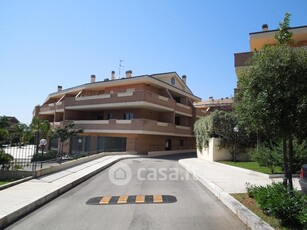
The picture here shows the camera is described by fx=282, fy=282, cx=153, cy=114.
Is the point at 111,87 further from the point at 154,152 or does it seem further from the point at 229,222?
the point at 229,222

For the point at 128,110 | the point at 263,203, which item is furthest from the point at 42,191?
the point at 128,110

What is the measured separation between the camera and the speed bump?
8.52 m

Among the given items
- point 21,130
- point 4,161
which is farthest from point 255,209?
point 21,130

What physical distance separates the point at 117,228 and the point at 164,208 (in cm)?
198

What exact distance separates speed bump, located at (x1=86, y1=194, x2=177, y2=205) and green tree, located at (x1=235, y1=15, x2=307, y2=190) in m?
3.65

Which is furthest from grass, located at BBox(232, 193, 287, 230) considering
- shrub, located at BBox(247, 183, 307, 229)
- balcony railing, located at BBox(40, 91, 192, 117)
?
balcony railing, located at BBox(40, 91, 192, 117)

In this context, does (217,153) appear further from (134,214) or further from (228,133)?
(134,214)

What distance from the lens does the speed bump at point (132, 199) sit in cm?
852

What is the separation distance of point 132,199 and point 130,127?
22.5 m

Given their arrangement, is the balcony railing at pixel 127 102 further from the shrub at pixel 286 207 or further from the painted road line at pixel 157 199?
the shrub at pixel 286 207

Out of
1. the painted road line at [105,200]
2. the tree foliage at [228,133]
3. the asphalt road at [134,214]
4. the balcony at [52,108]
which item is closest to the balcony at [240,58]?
the tree foliage at [228,133]

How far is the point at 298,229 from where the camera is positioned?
5.24 meters

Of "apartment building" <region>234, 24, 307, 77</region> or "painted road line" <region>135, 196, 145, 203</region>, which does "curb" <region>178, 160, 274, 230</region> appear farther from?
"apartment building" <region>234, 24, 307, 77</region>

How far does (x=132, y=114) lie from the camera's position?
116 feet
